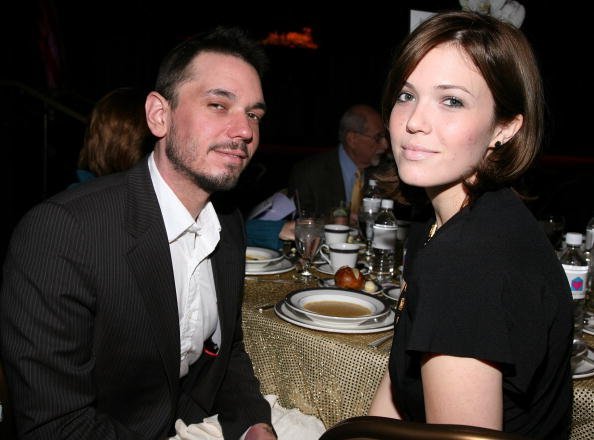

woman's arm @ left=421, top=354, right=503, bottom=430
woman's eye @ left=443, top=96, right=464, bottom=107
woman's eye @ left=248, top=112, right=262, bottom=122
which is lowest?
woman's arm @ left=421, top=354, right=503, bottom=430

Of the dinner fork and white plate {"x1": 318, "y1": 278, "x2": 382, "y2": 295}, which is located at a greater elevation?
the dinner fork

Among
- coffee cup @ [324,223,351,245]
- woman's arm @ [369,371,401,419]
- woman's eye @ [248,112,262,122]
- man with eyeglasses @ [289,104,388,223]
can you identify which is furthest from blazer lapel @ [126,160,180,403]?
man with eyeglasses @ [289,104,388,223]

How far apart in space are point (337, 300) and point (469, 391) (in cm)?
103

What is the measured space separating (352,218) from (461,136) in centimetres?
261

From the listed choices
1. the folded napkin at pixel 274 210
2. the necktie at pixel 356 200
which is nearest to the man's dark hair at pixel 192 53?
the folded napkin at pixel 274 210

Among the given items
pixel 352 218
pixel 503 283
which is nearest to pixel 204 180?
pixel 503 283

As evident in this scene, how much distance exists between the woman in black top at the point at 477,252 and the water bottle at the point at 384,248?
1114 millimetres

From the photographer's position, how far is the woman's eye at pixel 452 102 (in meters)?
1.10

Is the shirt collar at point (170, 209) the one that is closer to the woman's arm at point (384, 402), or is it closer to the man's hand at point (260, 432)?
the man's hand at point (260, 432)

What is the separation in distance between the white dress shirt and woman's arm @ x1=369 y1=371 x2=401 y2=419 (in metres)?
0.61

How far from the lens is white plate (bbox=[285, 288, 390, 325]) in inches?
65.3

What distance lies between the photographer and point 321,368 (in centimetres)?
160

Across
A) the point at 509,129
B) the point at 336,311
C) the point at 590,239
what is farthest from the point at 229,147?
the point at 590,239

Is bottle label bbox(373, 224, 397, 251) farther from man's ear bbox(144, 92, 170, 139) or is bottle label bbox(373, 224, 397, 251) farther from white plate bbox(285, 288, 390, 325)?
man's ear bbox(144, 92, 170, 139)
